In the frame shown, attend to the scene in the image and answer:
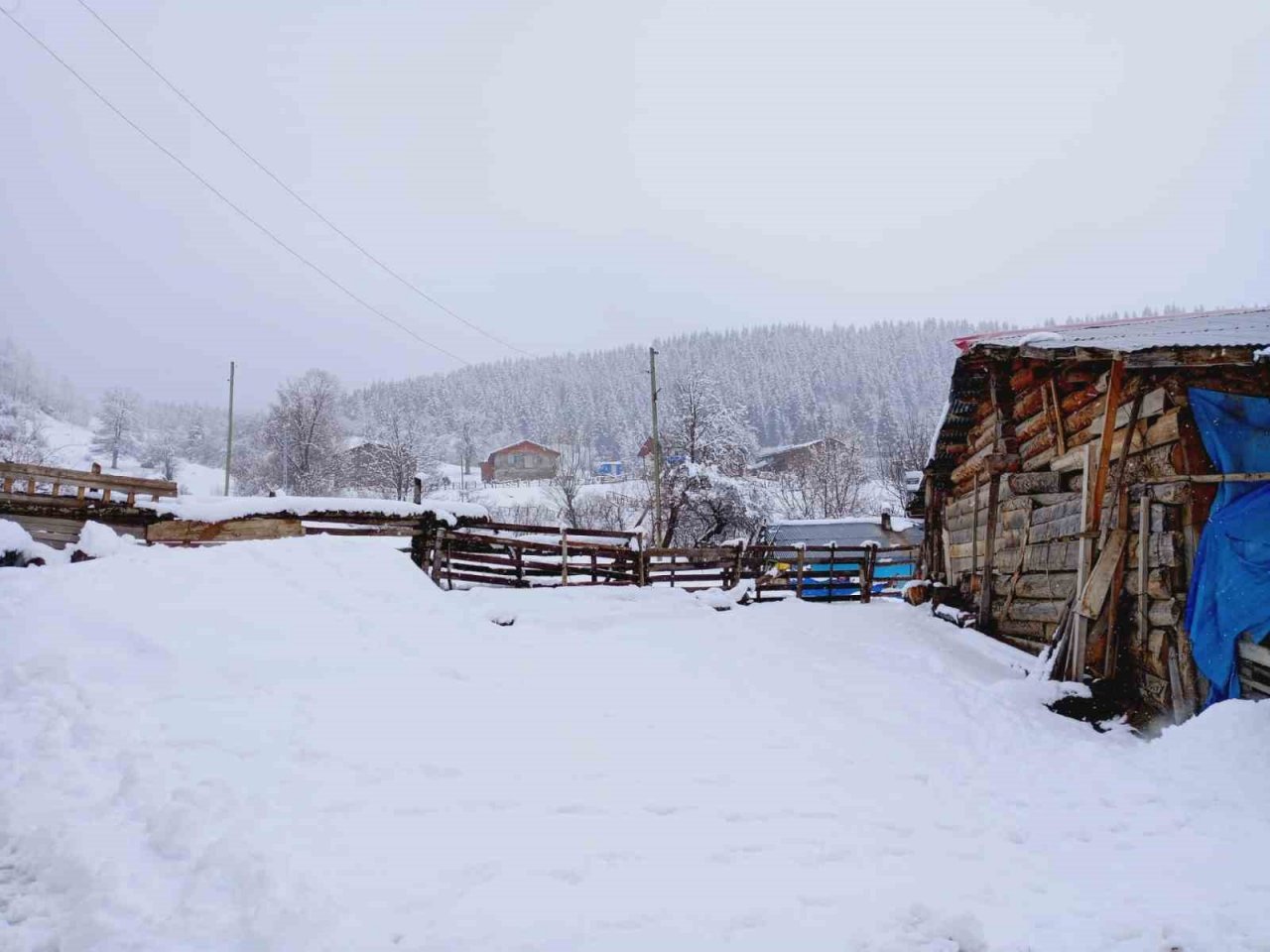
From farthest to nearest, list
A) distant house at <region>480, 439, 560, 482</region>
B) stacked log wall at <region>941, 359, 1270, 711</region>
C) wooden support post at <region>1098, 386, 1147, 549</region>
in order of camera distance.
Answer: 1. distant house at <region>480, 439, 560, 482</region>
2. wooden support post at <region>1098, 386, 1147, 549</region>
3. stacked log wall at <region>941, 359, 1270, 711</region>

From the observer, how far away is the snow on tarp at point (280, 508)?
10547 millimetres

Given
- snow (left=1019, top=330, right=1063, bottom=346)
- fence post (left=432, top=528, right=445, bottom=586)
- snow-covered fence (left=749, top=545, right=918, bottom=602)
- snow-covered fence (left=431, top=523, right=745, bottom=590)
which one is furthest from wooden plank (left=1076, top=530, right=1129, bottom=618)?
fence post (left=432, top=528, right=445, bottom=586)

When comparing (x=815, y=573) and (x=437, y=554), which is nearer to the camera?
(x=437, y=554)

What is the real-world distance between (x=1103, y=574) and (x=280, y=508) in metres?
11.7

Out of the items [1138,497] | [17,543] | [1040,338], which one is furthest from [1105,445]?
[17,543]

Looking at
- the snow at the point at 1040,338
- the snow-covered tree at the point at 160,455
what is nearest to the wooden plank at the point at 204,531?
the snow at the point at 1040,338

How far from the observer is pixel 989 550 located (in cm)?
1031

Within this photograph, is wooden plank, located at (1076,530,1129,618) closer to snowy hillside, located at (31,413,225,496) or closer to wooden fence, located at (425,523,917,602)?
wooden fence, located at (425,523,917,602)

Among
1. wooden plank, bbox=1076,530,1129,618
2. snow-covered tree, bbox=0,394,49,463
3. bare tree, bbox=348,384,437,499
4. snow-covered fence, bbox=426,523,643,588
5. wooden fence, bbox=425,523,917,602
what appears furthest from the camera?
bare tree, bbox=348,384,437,499

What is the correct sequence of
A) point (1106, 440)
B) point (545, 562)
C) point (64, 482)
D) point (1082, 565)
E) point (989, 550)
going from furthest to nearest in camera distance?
point (545, 562)
point (64, 482)
point (989, 550)
point (1082, 565)
point (1106, 440)

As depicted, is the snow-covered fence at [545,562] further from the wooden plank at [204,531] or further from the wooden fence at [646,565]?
the wooden plank at [204,531]

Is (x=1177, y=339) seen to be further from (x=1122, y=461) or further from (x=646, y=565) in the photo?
(x=646, y=565)

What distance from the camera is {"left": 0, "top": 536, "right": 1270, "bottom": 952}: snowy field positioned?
10.1 ft

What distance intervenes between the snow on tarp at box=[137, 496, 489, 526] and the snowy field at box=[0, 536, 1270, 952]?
306cm
